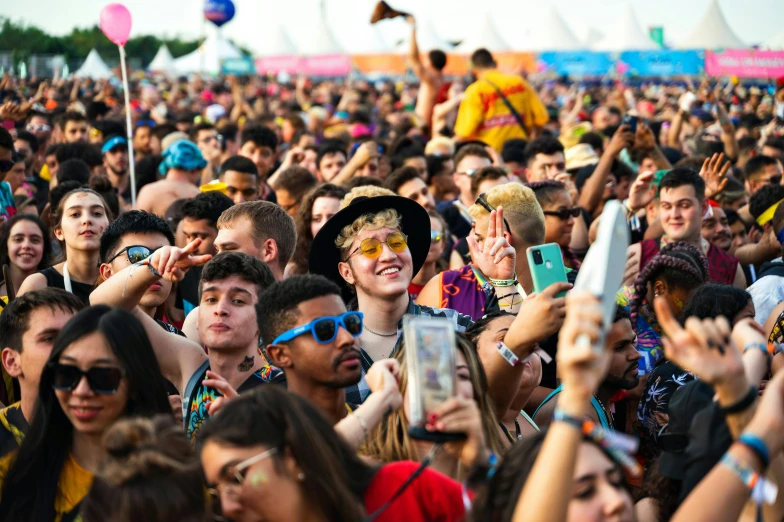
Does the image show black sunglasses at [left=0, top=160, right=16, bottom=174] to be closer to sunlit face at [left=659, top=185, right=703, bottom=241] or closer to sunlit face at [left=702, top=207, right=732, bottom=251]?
sunlit face at [left=659, top=185, right=703, bottom=241]

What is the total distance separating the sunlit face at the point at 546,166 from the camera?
28.5ft

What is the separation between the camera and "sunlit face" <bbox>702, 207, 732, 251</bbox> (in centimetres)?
708

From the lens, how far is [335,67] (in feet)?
153

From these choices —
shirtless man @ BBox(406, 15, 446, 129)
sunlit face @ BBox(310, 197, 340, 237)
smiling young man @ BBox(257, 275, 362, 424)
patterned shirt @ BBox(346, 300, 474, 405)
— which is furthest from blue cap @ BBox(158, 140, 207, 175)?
smiling young man @ BBox(257, 275, 362, 424)

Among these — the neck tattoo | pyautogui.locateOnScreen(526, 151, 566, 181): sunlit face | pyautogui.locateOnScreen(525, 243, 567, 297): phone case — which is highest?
A: pyautogui.locateOnScreen(526, 151, 566, 181): sunlit face

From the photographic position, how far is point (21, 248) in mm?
6148

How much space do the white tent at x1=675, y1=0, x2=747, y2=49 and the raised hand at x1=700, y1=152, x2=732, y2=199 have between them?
31194 millimetres

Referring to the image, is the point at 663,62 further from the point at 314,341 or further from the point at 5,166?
the point at 314,341

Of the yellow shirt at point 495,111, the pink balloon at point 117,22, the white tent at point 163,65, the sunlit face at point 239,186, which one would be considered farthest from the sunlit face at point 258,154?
the white tent at point 163,65

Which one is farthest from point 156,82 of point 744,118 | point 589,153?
point 589,153

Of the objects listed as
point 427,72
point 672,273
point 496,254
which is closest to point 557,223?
point 672,273

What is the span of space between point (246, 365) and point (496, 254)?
1.30m

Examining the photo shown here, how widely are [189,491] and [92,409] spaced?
797mm

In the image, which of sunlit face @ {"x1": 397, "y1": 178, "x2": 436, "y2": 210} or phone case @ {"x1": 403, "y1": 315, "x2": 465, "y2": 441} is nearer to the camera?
phone case @ {"x1": 403, "y1": 315, "x2": 465, "y2": 441}
